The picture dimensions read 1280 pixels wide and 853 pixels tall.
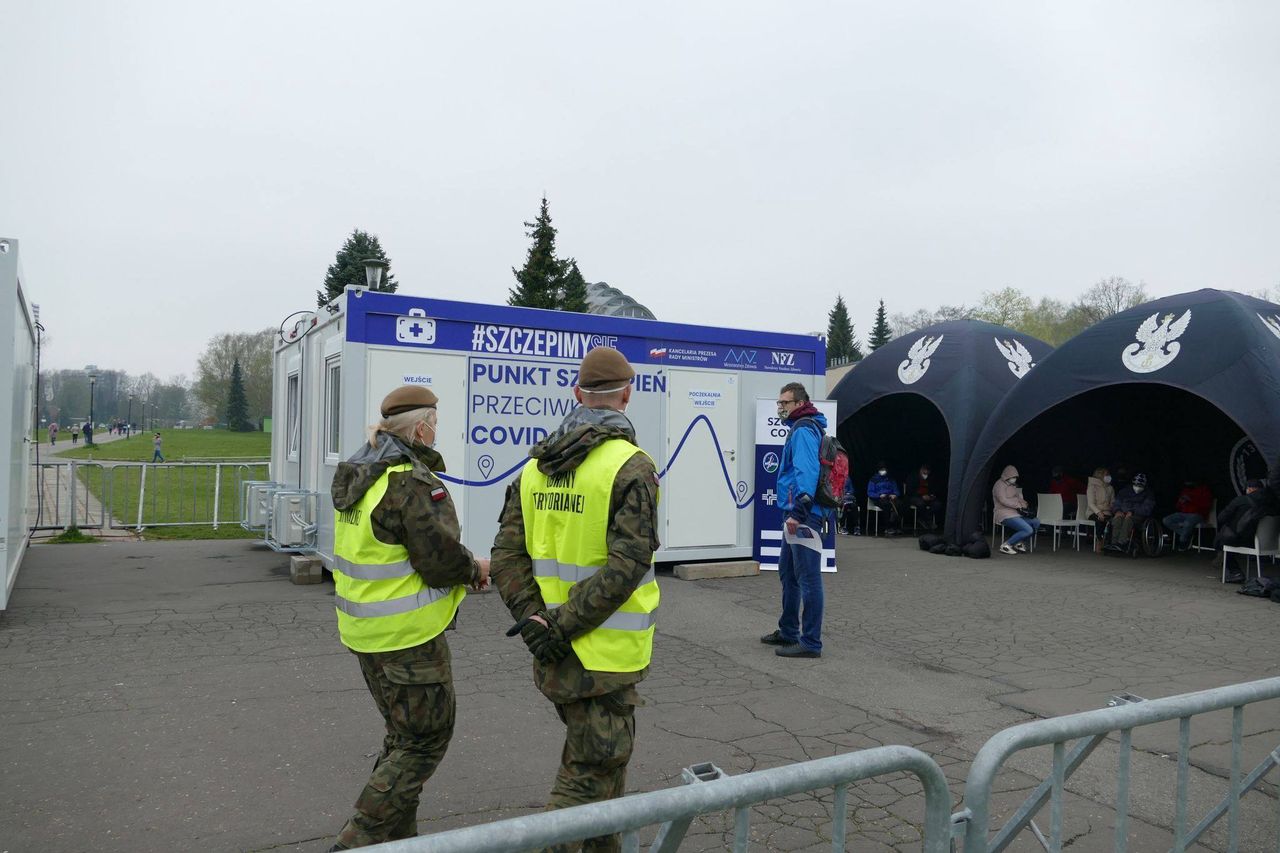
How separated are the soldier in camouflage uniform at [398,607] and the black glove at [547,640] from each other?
1.70ft

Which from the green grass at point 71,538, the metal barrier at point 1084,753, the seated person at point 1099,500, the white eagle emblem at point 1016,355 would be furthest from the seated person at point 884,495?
the metal barrier at point 1084,753

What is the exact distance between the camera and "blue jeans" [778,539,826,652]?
6.66 metres

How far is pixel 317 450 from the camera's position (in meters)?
10.1

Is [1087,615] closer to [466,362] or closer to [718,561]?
[718,561]

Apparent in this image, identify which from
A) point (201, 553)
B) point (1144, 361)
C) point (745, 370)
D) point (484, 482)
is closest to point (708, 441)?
point (745, 370)

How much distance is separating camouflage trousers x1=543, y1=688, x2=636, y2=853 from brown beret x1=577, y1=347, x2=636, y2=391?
1.02 meters

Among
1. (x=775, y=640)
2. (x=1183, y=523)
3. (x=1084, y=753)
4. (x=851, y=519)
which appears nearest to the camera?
(x=1084, y=753)

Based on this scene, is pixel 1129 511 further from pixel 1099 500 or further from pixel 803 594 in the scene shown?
pixel 803 594

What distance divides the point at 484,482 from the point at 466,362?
1.27 metres

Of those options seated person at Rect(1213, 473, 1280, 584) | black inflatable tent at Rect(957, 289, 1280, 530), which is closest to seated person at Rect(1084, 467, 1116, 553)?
black inflatable tent at Rect(957, 289, 1280, 530)

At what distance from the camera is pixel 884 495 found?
1612 cm

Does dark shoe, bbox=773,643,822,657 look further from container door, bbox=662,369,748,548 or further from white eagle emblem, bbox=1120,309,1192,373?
white eagle emblem, bbox=1120,309,1192,373

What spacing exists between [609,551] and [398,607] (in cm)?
88

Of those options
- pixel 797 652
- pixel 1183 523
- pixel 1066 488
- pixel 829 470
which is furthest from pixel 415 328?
pixel 1066 488
